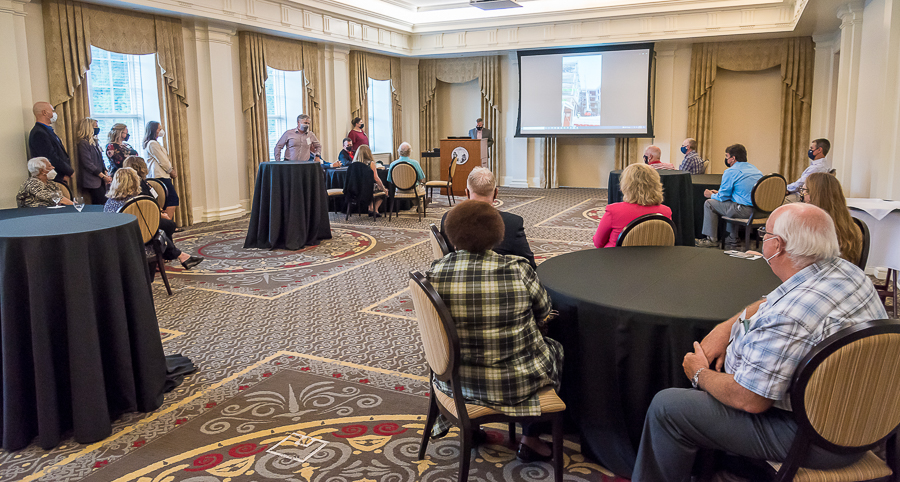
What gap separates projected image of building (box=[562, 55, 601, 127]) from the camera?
11.9 meters

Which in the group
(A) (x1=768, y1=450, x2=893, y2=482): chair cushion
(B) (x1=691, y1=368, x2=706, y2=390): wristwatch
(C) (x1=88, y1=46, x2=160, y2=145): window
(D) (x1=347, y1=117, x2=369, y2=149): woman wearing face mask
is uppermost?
(C) (x1=88, y1=46, x2=160, y2=145): window

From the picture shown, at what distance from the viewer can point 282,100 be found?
10594mm

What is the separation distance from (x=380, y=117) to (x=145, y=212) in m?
8.94

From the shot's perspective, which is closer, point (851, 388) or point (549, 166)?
point (851, 388)

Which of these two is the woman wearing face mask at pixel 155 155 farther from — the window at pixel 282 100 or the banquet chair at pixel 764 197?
the banquet chair at pixel 764 197

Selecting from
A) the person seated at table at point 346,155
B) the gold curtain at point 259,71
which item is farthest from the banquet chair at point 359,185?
the gold curtain at point 259,71

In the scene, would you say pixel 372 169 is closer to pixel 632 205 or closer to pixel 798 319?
pixel 632 205

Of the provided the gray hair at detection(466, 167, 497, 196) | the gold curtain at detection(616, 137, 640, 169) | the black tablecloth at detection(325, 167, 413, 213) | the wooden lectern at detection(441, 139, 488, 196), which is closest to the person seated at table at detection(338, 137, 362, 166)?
the black tablecloth at detection(325, 167, 413, 213)

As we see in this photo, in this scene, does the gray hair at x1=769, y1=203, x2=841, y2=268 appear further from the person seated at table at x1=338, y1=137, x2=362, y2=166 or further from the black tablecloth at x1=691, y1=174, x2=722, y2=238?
the person seated at table at x1=338, y1=137, x2=362, y2=166

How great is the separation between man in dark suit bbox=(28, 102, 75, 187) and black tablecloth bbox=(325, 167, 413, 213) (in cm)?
328

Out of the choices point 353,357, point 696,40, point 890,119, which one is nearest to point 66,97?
point 353,357

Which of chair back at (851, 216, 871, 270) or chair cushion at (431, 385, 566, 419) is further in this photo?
chair back at (851, 216, 871, 270)

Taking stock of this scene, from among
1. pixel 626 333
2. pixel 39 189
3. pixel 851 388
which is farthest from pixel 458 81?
pixel 851 388

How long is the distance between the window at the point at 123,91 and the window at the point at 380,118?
511 centimetres
